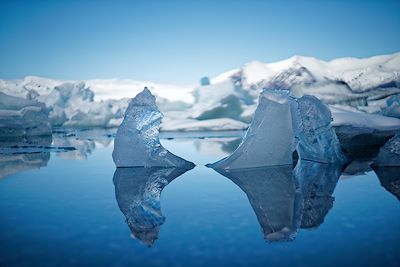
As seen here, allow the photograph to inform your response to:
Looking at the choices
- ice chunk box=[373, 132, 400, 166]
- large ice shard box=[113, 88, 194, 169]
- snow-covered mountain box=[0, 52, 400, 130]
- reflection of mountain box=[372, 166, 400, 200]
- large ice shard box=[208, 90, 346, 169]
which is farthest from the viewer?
snow-covered mountain box=[0, 52, 400, 130]

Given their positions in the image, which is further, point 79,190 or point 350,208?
point 79,190

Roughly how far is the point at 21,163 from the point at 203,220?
4.19m

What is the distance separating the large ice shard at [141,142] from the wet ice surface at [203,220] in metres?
0.80

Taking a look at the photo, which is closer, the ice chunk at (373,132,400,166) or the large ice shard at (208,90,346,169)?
the ice chunk at (373,132,400,166)

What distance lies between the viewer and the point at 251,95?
20.3m

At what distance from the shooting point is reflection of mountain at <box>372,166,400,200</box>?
2913 mm

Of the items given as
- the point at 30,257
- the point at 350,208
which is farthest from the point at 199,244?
the point at 350,208

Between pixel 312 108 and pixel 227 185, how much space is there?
227 centimetres

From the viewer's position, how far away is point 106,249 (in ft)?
5.43

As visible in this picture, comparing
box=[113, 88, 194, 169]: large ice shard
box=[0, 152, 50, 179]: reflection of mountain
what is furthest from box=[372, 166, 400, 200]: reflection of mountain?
box=[0, 152, 50, 179]: reflection of mountain

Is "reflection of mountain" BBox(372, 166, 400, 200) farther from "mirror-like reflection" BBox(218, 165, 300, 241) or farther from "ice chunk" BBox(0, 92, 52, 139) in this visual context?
"ice chunk" BBox(0, 92, 52, 139)

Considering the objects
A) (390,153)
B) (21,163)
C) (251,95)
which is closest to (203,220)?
(390,153)

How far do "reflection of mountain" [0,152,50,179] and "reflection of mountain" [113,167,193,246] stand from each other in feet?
4.66

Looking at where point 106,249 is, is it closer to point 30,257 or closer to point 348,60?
point 30,257
